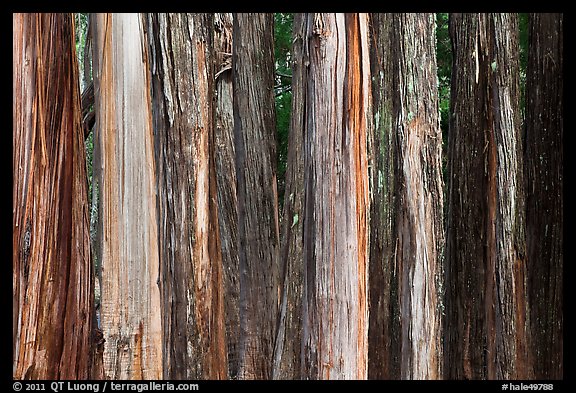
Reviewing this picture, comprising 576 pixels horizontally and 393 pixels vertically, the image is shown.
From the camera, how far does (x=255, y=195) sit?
14.4 feet

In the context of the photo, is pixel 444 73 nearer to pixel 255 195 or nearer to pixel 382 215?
pixel 382 215

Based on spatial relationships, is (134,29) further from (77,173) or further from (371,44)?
(371,44)

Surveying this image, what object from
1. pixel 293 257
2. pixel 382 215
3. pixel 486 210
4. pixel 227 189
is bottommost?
pixel 293 257

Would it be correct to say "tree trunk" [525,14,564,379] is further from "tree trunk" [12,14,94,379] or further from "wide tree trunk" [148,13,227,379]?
"tree trunk" [12,14,94,379]

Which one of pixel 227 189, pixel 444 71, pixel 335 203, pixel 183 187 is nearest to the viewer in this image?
pixel 335 203

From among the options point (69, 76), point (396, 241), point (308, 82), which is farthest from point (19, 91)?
point (396, 241)

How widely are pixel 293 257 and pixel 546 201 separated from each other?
177 centimetres

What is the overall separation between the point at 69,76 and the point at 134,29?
42 cm

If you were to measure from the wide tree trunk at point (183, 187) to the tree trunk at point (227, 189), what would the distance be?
120 centimetres

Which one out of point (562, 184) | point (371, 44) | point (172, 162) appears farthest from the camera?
point (371, 44)

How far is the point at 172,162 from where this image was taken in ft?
11.9

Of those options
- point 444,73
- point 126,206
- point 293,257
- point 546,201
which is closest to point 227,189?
point 293,257

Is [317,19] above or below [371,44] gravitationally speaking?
below

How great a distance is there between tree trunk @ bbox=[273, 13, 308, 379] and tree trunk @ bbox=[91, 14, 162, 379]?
934 mm
